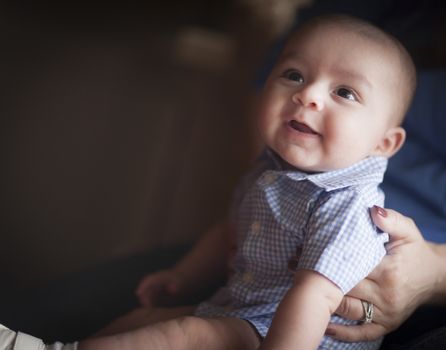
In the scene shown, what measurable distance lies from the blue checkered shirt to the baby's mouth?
61 mm

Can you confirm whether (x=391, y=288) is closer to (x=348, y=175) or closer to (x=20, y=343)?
(x=348, y=175)

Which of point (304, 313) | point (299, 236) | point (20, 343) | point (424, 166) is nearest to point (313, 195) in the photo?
point (299, 236)

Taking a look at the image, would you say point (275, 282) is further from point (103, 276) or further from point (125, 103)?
point (125, 103)

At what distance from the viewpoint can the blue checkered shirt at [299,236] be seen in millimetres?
677

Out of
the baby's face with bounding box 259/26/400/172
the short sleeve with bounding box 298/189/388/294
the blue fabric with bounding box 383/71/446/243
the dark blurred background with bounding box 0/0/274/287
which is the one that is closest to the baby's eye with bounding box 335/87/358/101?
the baby's face with bounding box 259/26/400/172

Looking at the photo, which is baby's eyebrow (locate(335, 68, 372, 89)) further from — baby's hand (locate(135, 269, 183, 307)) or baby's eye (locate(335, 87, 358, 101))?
baby's hand (locate(135, 269, 183, 307))

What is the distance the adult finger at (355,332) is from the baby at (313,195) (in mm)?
15

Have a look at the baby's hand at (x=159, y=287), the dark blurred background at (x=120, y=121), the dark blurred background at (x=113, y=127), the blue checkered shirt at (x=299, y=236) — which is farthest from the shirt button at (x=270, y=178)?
the dark blurred background at (x=113, y=127)

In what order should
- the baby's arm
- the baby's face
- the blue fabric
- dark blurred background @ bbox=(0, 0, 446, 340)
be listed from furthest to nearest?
dark blurred background @ bbox=(0, 0, 446, 340), the blue fabric, the baby's face, the baby's arm

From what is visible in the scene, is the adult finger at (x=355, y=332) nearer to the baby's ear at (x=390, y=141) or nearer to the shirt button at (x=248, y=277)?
the shirt button at (x=248, y=277)

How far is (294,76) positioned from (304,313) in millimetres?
346

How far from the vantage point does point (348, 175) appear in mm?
760

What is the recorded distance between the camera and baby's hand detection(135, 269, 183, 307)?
979mm

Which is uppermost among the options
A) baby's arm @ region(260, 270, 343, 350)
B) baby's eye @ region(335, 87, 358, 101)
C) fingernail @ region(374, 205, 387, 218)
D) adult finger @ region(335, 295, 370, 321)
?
baby's eye @ region(335, 87, 358, 101)
